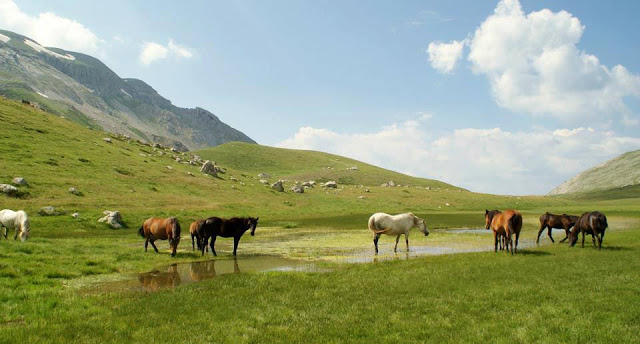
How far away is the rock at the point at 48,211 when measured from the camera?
1571 inches

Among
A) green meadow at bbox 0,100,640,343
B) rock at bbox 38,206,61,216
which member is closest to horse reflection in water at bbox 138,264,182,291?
green meadow at bbox 0,100,640,343

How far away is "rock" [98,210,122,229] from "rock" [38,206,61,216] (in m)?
4.86

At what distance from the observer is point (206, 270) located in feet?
67.7

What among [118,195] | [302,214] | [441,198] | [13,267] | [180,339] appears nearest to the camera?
[180,339]

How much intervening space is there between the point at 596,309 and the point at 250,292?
11.9m

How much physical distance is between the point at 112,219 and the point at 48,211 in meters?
6.77

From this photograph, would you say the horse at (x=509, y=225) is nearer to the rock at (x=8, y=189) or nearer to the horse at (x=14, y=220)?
the horse at (x=14, y=220)

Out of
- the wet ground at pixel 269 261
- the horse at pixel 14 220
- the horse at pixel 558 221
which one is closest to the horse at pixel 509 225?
the wet ground at pixel 269 261

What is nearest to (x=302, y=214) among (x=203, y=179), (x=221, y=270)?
(x=203, y=179)

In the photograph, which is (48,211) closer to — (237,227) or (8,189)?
(8,189)

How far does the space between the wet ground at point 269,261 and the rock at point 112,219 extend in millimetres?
17551

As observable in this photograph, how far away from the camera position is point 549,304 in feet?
38.9

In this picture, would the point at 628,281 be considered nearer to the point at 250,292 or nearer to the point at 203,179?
the point at 250,292

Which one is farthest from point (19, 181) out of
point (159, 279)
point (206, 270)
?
point (159, 279)
